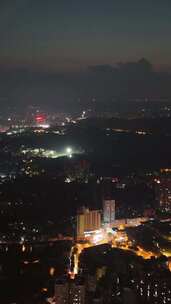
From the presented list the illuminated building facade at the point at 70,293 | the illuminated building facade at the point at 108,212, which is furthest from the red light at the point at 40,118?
the illuminated building facade at the point at 70,293

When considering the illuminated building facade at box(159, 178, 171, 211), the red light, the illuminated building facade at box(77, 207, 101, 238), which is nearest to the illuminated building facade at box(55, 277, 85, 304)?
the illuminated building facade at box(77, 207, 101, 238)

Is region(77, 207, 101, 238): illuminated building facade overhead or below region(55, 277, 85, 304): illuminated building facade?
overhead

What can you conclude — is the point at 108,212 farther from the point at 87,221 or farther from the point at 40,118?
the point at 40,118

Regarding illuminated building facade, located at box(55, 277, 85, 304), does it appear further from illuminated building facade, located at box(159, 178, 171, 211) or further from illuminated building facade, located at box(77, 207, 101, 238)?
illuminated building facade, located at box(159, 178, 171, 211)

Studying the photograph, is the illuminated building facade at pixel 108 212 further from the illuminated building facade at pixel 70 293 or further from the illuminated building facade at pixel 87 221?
the illuminated building facade at pixel 70 293

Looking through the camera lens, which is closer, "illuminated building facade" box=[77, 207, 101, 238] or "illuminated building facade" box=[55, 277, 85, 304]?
"illuminated building facade" box=[55, 277, 85, 304]

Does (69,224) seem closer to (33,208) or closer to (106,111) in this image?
(33,208)
